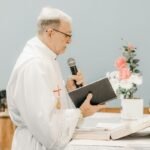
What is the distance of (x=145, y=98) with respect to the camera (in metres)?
3.67

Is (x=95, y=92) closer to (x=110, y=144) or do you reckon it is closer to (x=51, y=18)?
(x=110, y=144)

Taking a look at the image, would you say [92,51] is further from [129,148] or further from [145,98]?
[129,148]

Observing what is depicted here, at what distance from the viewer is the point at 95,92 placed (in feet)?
7.10

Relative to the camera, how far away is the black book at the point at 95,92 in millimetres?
2127

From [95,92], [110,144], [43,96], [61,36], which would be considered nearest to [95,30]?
[61,36]

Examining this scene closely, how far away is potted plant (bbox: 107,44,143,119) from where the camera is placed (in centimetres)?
268

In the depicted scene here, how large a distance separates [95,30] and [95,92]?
1.70 metres

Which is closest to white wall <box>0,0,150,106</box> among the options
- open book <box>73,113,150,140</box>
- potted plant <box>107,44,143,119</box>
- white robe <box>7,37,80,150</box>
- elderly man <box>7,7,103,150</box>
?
potted plant <box>107,44,143,119</box>

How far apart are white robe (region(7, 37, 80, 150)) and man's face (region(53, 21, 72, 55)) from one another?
10cm

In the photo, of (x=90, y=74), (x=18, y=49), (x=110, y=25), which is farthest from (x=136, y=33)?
(x=18, y=49)

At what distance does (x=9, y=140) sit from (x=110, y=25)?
1371 millimetres

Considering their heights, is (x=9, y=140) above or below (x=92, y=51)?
below

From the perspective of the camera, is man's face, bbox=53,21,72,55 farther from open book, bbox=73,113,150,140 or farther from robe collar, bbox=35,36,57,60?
open book, bbox=73,113,150,140

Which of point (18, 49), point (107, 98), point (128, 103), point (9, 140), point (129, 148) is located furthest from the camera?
point (18, 49)
